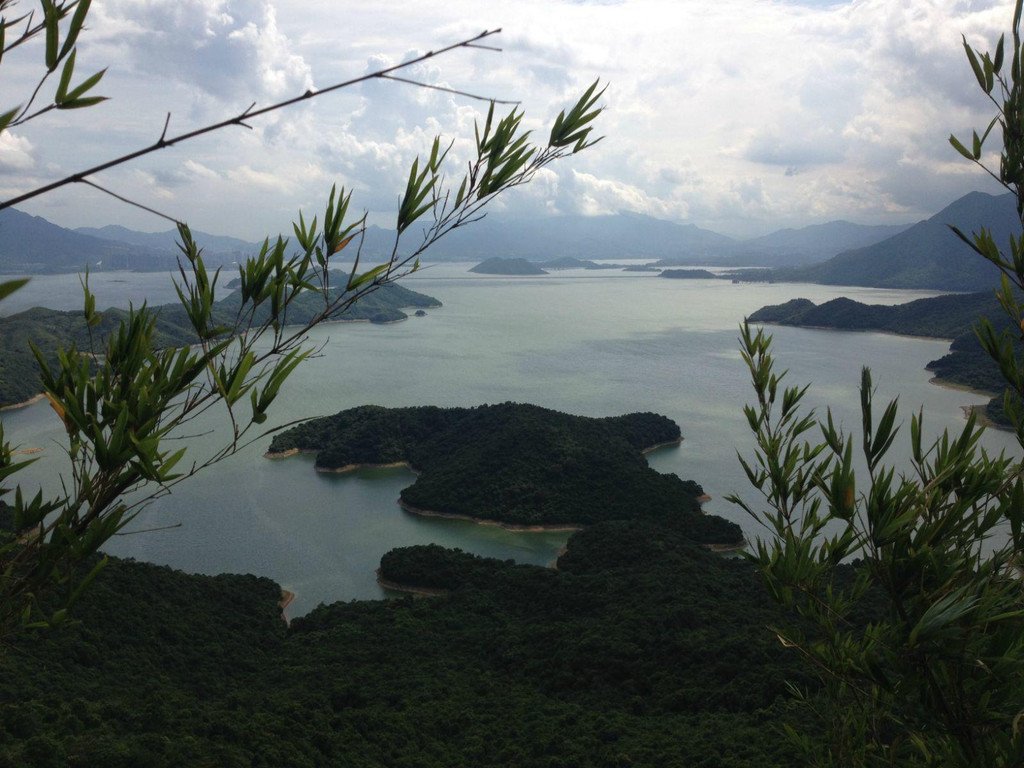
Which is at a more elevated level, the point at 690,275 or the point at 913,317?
the point at 690,275

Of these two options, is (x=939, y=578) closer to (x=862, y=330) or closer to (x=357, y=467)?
(x=357, y=467)

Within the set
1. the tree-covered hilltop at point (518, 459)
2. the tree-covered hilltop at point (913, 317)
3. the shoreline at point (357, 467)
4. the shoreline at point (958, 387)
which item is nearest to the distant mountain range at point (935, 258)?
the tree-covered hilltop at point (913, 317)

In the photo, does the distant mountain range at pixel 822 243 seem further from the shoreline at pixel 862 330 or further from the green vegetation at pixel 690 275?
the shoreline at pixel 862 330

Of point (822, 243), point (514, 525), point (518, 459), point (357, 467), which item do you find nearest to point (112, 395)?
point (514, 525)

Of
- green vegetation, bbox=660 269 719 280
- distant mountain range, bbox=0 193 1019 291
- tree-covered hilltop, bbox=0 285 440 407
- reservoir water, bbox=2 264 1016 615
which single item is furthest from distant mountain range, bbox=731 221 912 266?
tree-covered hilltop, bbox=0 285 440 407

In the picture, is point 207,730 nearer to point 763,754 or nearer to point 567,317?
point 763,754

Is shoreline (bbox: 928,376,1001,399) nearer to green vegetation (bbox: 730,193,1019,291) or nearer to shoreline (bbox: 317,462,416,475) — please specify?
shoreline (bbox: 317,462,416,475)

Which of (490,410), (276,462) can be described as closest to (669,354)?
(490,410)
